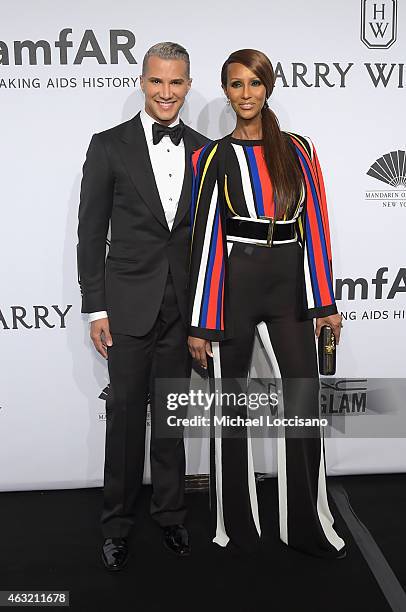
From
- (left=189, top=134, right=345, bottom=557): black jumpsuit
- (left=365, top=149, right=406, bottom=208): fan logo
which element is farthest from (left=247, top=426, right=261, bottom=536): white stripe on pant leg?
(left=365, top=149, right=406, bottom=208): fan logo

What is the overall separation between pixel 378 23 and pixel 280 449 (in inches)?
66.4

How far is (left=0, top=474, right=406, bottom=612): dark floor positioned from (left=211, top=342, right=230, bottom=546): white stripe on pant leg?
0.16ft

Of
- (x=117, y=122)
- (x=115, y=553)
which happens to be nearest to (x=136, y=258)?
(x=117, y=122)

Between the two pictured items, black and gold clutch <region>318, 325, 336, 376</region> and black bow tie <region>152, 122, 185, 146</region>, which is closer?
black bow tie <region>152, 122, 185, 146</region>

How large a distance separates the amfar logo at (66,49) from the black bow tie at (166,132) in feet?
1.69

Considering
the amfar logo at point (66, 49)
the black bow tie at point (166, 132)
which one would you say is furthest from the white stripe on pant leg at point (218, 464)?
the amfar logo at point (66, 49)

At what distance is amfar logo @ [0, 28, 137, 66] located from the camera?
2496 millimetres

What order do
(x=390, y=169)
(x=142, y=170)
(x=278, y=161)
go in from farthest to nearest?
(x=390, y=169) → (x=142, y=170) → (x=278, y=161)

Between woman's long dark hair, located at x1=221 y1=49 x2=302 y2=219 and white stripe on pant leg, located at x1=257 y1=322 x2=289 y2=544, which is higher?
woman's long dark hair, located at x1=221 y1=49 x2=302 y2=219

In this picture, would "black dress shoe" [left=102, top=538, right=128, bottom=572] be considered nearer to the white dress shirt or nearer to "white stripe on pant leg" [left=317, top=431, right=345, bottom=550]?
"white stripe on pant leg" [left=317, top=431, right=345, bottom=550]

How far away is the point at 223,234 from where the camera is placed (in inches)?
82.8

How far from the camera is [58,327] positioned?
2.74m

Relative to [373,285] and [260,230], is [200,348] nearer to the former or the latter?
[260,230]

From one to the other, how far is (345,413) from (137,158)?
151cm
